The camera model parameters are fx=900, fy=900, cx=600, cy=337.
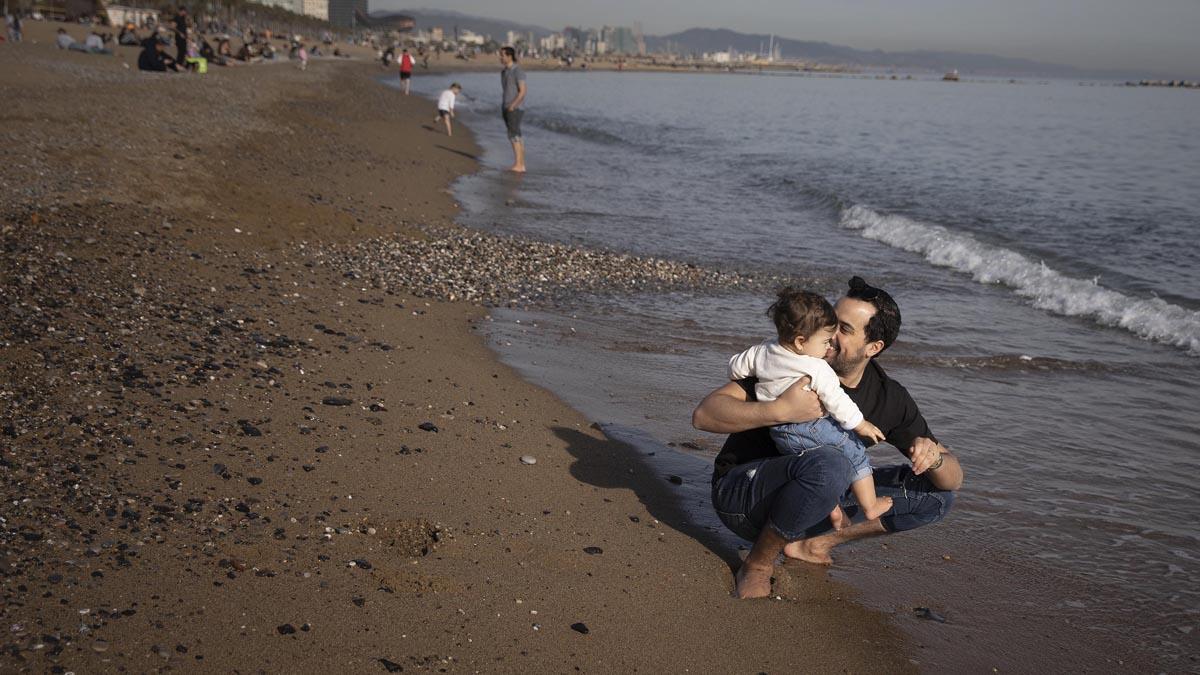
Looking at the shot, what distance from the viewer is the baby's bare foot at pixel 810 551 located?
4.21 m

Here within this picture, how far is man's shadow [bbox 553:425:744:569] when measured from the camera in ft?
14.6

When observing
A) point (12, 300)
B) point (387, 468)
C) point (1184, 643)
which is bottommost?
point (1184, 643)

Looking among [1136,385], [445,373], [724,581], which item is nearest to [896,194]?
[1136,385]

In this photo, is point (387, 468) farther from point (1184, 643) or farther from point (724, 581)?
point (1184, 643)

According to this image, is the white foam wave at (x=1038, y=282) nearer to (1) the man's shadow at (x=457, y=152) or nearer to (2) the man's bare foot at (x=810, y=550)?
(2) the man's bare foot at (x=810, y=550)

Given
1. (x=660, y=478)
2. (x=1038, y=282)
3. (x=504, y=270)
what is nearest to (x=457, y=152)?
(x=504, y=270)

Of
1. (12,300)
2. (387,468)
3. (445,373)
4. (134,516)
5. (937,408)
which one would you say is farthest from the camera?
(937,408)

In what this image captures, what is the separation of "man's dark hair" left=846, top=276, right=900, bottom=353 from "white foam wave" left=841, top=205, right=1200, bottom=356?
6743mm

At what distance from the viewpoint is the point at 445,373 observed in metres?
6.04

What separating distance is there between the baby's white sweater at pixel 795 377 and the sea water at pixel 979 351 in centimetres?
100

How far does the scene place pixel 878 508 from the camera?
12.8 feet

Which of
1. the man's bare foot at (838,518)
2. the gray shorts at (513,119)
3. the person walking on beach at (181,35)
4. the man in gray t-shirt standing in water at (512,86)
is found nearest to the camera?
the man's bare foot at (838,518)

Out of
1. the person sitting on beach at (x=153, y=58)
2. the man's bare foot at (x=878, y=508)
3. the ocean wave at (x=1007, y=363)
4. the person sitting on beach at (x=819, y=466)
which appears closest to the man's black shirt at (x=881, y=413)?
the person sitting on beach at (x=819, y=466)

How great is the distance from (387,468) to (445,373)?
159cm
